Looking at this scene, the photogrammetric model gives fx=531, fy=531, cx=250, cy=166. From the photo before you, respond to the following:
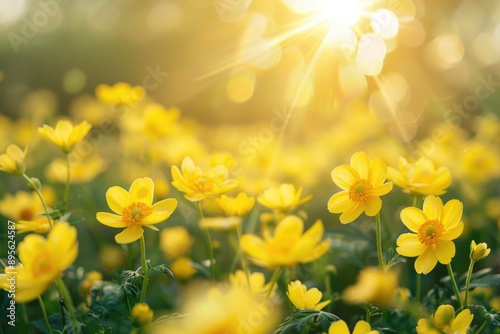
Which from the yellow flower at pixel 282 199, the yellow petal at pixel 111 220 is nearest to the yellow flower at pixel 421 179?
the yellow flower at pixel 282 199

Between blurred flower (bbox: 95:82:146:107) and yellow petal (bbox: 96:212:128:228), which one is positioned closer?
yellow petal (bbox: 96:212:128:228)

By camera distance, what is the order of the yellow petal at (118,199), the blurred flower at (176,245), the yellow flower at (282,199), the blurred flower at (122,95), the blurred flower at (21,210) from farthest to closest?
the blurred flower at (122,95) < the blurred flower at (176,245) < the blurred flower at (21,210) < the yellow flower at (282,199) < the yellow petal at (118,199)

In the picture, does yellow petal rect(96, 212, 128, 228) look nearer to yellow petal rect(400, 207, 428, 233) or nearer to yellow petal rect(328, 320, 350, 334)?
yellow petal rect(328, 320, 350, 334)

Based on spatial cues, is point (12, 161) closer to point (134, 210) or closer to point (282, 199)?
point (134, 210)

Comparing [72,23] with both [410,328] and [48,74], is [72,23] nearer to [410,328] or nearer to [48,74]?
[48,74]

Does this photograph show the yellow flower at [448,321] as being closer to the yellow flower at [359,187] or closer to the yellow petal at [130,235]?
the yellow flower at [359,187]

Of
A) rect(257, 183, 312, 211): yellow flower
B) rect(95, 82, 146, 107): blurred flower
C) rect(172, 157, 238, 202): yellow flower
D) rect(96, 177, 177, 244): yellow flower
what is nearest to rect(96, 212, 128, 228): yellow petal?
rect(96, 177, 177, 244): yellow flower
